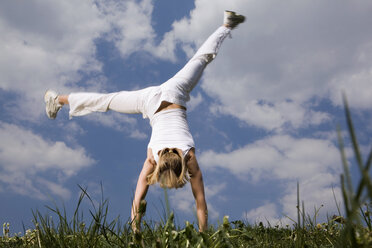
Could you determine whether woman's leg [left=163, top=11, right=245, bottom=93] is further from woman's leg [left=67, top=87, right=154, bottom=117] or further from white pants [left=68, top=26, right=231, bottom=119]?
woman's leg [left=67, top=87, right=154, bottom=117]

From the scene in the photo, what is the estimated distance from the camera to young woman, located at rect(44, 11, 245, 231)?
5023mm

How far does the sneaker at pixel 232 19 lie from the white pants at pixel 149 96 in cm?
83

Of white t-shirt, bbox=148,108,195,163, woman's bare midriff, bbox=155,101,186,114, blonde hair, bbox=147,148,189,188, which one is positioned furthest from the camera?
woman's bare midriff, bbox=155,101,186,114

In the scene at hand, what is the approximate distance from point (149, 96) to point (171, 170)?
1.53 metres

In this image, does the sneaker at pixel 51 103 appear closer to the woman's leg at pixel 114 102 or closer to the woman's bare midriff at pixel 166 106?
the woman's leg at pixel 114 102

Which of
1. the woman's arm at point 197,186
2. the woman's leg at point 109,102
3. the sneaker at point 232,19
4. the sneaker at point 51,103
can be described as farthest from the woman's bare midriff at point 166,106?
the sneaker at point 232,19

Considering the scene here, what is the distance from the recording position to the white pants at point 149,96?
18.9 feet

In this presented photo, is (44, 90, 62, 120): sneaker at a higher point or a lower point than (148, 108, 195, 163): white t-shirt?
higher

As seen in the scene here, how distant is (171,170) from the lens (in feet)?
15.7

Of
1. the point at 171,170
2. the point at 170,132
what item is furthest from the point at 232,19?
the point at 171,170

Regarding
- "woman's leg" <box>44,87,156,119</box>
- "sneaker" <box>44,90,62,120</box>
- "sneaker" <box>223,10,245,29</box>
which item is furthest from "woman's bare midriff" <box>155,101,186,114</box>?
"sneaker" <box>223,10,245,29</box>

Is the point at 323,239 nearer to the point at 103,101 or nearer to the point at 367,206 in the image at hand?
the point at 367,206

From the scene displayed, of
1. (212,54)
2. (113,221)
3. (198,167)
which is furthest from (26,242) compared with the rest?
(212,54)

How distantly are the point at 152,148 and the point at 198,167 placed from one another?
2.52ft
